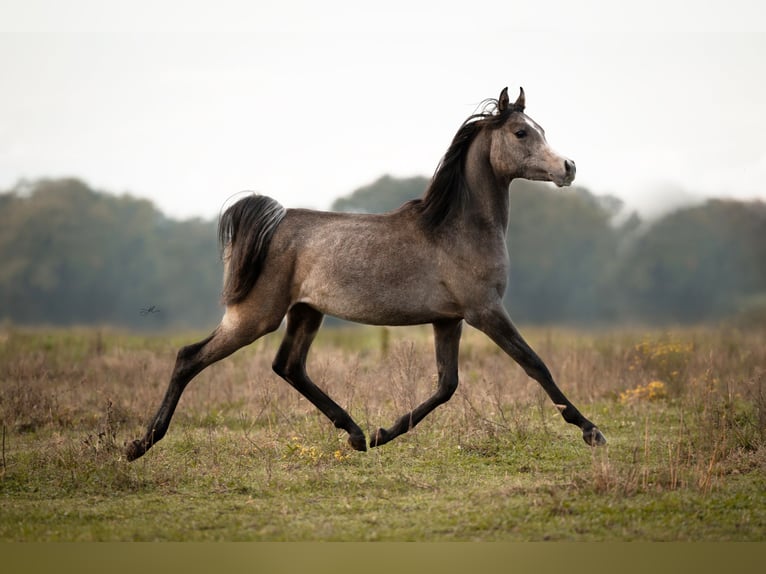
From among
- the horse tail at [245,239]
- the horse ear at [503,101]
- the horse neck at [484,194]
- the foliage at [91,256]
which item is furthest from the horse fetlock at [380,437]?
the foliage at [91,256]

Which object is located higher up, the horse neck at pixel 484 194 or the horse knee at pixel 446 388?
the horse neck at pixel 484 194

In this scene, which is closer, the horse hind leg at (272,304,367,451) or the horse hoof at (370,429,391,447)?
the horse hoof at (370,429,391,447)

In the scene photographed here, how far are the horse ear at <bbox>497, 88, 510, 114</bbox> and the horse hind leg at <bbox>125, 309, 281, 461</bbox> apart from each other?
2.55m

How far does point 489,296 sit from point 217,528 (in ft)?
9.52

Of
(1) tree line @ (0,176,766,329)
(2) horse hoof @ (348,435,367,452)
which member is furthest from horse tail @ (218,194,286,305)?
(2) horse hoof @ (348,435,367,452)

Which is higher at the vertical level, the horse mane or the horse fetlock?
the horse mane

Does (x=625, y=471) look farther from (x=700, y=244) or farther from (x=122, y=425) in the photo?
(x=700, y=244)

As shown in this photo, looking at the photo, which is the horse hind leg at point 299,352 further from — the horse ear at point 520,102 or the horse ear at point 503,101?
the horse ear at point 520,102

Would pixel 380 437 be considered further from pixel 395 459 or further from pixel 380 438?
pixel 395 459

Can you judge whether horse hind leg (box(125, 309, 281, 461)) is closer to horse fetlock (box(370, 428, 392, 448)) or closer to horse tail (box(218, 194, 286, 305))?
horse tail (box(218, 194, 286, 305))

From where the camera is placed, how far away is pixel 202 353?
7.69m

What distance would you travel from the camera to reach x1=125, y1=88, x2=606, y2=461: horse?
7.33 metres

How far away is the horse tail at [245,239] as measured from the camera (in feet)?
24.7

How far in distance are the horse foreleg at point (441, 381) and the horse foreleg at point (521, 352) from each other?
52 centimetres
